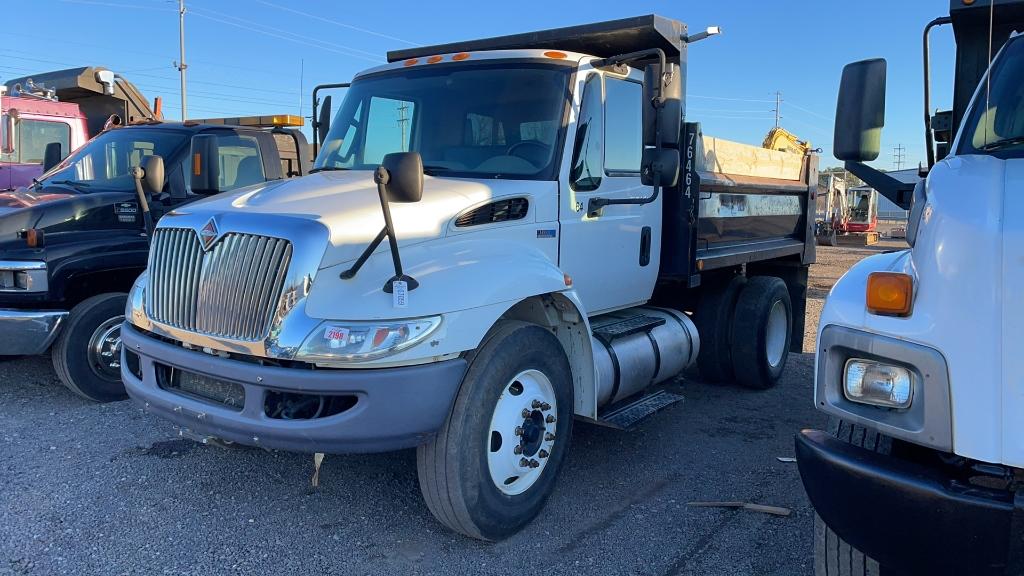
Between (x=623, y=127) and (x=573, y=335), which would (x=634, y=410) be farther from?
(x=623, y=127)

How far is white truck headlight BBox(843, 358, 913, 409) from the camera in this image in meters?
2.41

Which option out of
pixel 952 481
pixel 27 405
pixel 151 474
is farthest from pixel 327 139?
pixel 952 481

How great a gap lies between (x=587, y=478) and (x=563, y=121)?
2173 mm

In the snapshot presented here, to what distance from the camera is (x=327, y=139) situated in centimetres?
502

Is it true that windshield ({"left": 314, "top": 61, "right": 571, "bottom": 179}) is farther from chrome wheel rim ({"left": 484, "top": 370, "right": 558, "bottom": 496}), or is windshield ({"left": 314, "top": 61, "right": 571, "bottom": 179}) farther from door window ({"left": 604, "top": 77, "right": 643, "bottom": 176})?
chrome wheel rim ({"left": 484, "top": 370, "right": 558, "bottom": 496})

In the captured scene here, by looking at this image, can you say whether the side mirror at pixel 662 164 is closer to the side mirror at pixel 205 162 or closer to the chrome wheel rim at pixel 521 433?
the chrome wheel rim at pixel 521 433

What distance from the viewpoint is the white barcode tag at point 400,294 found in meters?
3.18

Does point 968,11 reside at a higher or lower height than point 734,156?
higher

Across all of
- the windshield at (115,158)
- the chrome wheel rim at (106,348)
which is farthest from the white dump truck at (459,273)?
the windshield at (115,158)

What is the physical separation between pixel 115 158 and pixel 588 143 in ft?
15.0

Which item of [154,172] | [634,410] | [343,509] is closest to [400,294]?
[343,509]

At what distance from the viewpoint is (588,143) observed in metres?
4.53

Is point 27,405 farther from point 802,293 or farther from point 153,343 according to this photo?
point 802,293

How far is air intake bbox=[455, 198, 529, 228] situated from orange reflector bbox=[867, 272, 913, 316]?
1954mm
